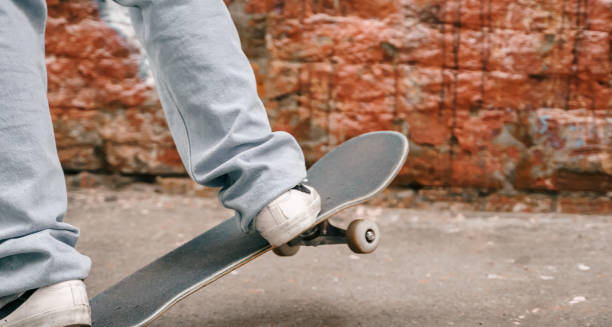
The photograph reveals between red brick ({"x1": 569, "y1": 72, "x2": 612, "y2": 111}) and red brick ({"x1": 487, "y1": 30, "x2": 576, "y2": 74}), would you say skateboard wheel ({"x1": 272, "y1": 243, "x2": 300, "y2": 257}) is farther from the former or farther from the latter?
red brick ({"x1": 569, "y1": 72, "x2": 612, "y2": 111})

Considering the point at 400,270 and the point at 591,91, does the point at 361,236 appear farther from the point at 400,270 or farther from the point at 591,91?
the point at 591,91

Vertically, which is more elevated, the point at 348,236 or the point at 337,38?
the point at 337,38

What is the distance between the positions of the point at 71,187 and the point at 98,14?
80cm

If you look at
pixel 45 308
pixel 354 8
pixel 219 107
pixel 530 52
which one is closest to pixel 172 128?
pixel 219 107

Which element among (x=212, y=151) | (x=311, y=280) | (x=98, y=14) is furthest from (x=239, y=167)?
(x=98, y=14)

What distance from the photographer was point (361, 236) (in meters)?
1.16

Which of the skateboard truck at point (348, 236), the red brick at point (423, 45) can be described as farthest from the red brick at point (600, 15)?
Result: the skateboard truck at point (348, 236)

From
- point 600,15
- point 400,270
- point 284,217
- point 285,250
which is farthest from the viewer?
point 600,15

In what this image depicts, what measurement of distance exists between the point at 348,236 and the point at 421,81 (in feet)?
4.02

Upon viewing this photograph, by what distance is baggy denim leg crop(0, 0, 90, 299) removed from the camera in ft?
2.68

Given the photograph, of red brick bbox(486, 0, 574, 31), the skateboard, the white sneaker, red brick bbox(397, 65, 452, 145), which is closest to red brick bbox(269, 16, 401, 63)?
red brick bbox(397, 65, 452, 145)

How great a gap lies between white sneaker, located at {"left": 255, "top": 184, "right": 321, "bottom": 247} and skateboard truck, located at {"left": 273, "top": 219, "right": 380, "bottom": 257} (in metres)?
0.16

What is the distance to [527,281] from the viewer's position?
1476mm

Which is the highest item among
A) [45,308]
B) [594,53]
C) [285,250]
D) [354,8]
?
[354,8]
